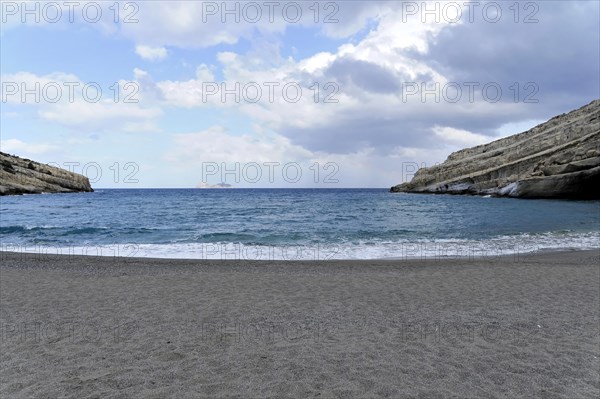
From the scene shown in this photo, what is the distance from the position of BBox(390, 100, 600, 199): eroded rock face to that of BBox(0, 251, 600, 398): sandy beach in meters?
59.4

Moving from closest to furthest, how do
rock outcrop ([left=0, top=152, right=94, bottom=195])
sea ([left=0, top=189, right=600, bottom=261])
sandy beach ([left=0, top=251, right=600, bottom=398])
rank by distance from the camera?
sandy beach ([left=0, top=251, right=600, bottom=398]) → sea ([left=0, top=189, right=600, bottom=261]) → rock outcrop ([left=0, top=152, right=94, bottom=195])

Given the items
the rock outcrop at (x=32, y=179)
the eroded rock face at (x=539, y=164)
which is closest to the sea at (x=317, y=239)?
the eroded rock face at (x=539, y=164)

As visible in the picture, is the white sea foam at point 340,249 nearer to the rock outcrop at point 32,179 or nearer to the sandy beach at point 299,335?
the sandy beach at point 299,335

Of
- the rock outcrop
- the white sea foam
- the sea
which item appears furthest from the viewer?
the rock outcrop

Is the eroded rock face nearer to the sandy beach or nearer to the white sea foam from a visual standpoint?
the white sea foam

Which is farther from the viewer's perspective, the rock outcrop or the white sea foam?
the rock outcrop

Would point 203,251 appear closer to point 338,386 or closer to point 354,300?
point 354,300

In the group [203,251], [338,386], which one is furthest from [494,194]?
[338,386]

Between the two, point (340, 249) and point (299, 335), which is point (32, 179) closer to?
point (340, 249)

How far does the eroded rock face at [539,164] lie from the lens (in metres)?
61.1

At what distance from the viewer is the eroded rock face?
61062mm

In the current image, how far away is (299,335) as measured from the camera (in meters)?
7.36

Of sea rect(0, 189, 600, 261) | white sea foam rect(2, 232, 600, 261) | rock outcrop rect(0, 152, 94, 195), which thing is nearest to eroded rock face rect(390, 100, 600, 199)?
sea rect(0, 189, 600, 261)

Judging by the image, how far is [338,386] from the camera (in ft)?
17.5
